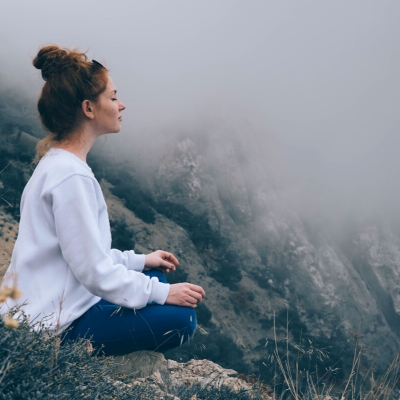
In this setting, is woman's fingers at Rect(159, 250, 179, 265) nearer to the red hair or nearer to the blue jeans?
the blue jeans

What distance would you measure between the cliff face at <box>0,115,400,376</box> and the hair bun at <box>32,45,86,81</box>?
25459 mm

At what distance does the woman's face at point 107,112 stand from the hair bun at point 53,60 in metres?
0.23

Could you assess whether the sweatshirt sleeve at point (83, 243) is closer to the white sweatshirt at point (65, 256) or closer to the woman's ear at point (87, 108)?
the white sweatshirt at point (65, 256)

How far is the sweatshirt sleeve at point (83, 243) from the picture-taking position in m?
1.80

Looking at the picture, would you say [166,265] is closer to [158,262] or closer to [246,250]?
[158,262]

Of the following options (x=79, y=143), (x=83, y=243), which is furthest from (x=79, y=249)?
(x=79, y=143)

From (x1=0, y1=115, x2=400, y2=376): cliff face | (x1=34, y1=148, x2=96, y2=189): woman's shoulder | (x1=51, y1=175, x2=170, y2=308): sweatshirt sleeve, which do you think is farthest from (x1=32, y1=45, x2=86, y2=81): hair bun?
(x1=0, y1=115, x2=400, y2=376): cliff face

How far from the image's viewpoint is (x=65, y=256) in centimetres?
183

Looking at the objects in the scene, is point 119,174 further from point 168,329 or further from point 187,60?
point 187,60

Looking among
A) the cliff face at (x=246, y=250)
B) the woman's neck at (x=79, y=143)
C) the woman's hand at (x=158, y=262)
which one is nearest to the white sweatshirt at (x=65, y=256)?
the woman's neck at (x=79, y=143)

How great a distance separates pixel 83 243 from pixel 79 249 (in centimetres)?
3

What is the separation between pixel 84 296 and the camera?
1969 millimetres

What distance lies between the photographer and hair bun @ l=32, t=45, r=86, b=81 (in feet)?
6.88

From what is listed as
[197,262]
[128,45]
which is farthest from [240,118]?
[128,45]
